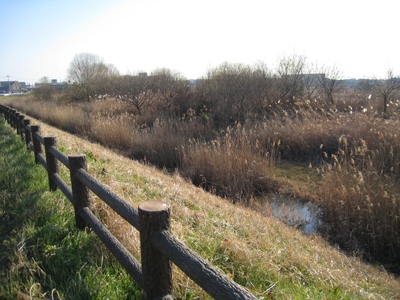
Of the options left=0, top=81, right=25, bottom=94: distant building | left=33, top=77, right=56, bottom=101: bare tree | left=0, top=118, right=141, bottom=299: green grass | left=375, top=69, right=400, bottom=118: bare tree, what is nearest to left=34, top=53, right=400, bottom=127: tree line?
left=375, top=69, right=400, bottom=118: bare tree

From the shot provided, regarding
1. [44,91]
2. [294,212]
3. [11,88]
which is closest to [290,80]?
[294,212]

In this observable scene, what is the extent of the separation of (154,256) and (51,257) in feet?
4.78

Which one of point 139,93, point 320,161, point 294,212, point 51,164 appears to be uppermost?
point 139,93

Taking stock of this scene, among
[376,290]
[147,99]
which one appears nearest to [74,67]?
[147,99]

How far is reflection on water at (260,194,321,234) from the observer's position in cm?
639

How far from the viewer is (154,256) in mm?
2258

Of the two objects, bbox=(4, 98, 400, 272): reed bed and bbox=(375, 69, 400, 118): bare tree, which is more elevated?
bbox=(375, 69, 400, 118): bare tree

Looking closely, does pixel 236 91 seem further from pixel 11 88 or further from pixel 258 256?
pixel 11 88

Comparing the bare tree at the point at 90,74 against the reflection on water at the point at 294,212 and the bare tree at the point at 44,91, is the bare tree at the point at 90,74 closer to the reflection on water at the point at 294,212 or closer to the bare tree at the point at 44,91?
the bare tree at the point at 44,91

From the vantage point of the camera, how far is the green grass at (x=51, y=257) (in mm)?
2715

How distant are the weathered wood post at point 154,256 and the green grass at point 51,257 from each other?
1.55 feet

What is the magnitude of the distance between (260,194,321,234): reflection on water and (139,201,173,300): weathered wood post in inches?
175

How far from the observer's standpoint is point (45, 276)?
2828mm

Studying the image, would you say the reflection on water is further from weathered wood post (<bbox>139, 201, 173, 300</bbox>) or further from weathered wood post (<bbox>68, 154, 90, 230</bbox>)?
weathered wood post (<bbox>139, 201, 173, 300</bbox>)
